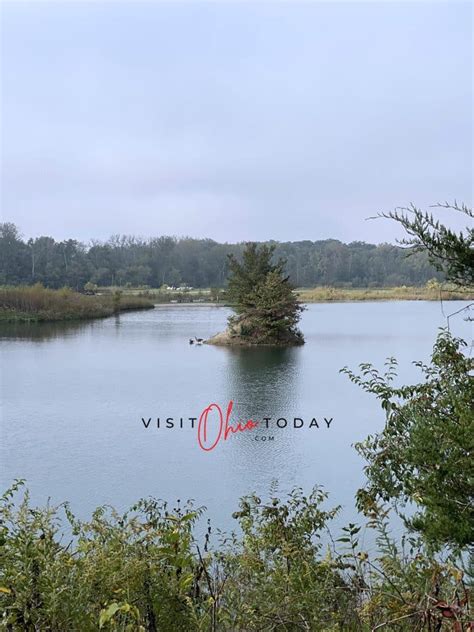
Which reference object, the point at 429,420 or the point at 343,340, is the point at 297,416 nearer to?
the point at 429,420

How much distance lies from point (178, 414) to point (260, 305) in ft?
28.3

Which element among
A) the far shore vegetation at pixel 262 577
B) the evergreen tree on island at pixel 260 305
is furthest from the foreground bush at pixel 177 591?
the evergreen tree on island at pixel 260 305

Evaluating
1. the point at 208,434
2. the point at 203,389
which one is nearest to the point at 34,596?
the point at 208,434

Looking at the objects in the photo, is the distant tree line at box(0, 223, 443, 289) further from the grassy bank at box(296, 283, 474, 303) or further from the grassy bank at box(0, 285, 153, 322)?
the grassy bank at box(0, 285, 153, 322)

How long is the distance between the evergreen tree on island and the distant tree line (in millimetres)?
21065

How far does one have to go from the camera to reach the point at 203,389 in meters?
10.3

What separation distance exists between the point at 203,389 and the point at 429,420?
8.32 metres

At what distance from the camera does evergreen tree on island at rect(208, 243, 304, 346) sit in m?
16.7

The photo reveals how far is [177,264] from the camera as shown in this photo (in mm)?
42844

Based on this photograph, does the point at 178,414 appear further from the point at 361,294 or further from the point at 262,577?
the point at 361,294

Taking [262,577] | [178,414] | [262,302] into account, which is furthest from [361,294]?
[262,577]

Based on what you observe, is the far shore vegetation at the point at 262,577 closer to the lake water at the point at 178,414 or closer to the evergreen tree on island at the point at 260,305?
the lake water at the point at 178,414

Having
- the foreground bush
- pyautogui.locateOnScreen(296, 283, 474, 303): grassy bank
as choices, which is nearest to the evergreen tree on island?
the foreground bush

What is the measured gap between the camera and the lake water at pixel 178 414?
18.2ft
